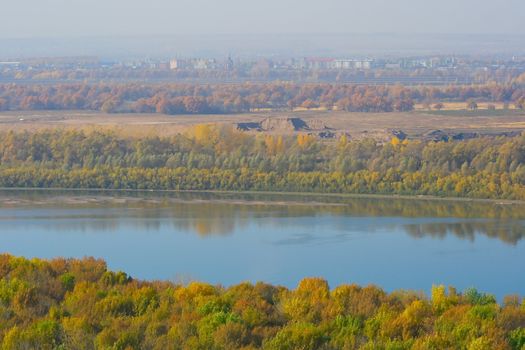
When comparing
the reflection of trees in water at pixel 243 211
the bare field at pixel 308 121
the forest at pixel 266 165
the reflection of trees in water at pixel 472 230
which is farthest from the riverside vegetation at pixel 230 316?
the bare field at pixel 308 121

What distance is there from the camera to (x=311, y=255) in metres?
16.8

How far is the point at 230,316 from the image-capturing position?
28.0 feet

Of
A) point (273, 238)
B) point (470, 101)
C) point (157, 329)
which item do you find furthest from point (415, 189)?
point (470, 101)

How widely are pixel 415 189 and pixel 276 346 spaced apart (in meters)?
15.0

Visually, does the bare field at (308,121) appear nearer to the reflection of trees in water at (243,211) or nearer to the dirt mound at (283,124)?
the dirt mound at (283,124)

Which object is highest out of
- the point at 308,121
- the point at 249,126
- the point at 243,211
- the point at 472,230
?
the point at 472,230

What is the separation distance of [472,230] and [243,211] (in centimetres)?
444

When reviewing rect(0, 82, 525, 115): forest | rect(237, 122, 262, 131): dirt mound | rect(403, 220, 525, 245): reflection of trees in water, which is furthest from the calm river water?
rect(0, 82, 525, 115): forest

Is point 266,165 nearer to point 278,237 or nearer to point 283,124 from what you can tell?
point 278,237

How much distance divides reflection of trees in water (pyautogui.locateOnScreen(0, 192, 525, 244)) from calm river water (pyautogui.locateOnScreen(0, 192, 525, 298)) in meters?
0.02

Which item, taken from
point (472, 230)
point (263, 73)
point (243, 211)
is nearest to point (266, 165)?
point (243, 211)

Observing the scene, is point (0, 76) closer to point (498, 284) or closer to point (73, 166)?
point (73, 166)

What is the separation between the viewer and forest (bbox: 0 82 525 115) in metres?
41.9

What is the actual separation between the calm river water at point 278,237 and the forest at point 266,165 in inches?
25.8
